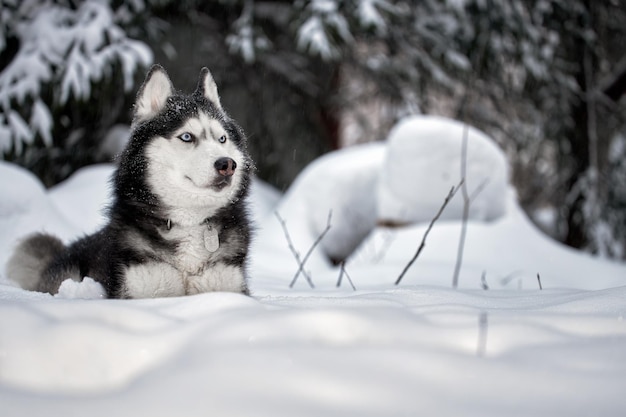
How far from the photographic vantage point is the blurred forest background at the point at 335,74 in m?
6.83

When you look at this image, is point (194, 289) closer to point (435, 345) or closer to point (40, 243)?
point (435, 345)

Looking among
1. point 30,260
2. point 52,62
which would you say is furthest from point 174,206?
point 52,62

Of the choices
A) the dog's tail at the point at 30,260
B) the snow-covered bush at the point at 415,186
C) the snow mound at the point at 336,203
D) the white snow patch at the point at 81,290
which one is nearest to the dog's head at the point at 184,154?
the white snow patch at the point at 81,290

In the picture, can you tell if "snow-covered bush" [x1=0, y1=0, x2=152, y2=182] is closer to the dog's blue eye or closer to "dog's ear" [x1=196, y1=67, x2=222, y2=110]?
"dog's ear" [x1=196, y1=67, x2=222, y2=110]

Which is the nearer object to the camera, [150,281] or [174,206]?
[150,281]

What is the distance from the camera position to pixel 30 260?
3.46 metres

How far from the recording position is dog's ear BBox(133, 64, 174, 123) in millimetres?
2750

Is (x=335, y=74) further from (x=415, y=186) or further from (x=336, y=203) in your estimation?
(x=415, y=186)

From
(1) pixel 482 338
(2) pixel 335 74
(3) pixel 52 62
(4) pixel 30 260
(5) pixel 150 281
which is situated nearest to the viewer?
(1) pixel 482 338

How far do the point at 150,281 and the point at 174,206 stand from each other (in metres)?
0.36

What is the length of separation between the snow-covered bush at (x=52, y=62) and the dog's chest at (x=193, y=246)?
Answer: 4743mm

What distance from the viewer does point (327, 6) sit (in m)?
7.56

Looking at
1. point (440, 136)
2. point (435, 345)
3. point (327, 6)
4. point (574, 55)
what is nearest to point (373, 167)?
point (440, 136)

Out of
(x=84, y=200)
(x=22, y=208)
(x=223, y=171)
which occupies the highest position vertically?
(x=223, y=171)
